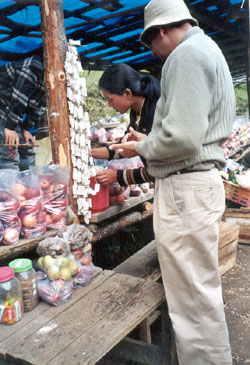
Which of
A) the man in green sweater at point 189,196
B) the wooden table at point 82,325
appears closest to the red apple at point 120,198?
the wooden table at point 82,325

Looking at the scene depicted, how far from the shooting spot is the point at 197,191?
77.4 inches

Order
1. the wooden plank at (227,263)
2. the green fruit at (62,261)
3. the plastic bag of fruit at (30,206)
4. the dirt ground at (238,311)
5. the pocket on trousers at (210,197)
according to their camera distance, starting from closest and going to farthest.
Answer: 1. the pocket on trousers at (210,197)
2. the green fruit at (62,261)
3. the plastic bag of fruit at (30,206)
4. the dirt ground at (238,311)
5. the wooden plank at (227,263)

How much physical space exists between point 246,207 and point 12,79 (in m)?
3.89

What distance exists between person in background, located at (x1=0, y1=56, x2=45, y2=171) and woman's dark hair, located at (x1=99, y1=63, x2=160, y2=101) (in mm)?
1233

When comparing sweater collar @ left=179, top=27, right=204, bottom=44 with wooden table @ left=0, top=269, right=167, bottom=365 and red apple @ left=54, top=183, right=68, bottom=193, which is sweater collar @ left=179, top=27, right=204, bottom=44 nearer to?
red apple @ left=54, top=183, right=68, bottom=193

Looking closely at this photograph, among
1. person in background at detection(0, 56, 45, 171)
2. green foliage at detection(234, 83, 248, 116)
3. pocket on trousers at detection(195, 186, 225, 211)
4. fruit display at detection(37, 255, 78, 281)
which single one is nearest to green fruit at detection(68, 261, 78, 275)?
fruit display at detection(37, 255, 78, 281)

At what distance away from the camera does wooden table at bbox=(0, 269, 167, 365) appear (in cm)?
173

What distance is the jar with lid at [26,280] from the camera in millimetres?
2113

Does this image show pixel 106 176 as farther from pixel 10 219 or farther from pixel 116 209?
pixel 10 219

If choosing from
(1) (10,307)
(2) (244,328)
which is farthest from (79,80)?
(2) (244,328)

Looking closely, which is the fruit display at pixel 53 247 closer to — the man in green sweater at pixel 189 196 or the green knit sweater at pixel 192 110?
the man in green sweater at pixel 189 196

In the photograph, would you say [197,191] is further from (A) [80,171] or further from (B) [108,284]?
(A) [80,171]

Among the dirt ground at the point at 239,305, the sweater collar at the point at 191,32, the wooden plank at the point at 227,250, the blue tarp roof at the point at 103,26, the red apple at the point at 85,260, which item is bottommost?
the dirt ground at the point at 239,305

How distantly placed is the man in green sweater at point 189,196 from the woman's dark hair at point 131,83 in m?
0.80
